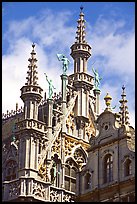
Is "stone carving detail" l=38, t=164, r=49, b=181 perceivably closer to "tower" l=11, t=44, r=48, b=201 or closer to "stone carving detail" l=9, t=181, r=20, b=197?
"tower" l=11, t=44, r=48, b=201

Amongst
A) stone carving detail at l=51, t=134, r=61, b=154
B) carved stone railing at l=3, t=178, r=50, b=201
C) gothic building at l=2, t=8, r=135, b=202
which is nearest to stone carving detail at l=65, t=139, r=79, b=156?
gothic building at l=2, t=8, r=135, b=202

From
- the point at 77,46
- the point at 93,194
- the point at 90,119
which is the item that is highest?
the point at 77,46

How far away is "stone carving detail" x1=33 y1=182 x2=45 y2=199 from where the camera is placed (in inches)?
1361

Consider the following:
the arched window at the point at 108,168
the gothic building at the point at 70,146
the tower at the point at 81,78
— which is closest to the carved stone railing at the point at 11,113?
the gothic building at the point at 70,146

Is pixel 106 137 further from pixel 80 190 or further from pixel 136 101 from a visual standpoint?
pixel 136 101

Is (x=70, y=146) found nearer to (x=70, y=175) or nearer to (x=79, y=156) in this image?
(x=79, y=156)

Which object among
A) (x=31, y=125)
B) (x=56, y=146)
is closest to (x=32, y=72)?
(x=31, y=125)

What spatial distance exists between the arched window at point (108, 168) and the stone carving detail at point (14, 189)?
4888 mm

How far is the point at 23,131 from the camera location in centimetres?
3581

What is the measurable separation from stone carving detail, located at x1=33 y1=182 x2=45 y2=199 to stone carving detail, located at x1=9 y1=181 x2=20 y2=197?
35.9 inches

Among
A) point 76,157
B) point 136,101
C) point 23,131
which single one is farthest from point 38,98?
point 136,101

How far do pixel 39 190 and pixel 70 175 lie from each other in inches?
150

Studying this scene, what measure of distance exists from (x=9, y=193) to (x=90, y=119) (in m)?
9.07

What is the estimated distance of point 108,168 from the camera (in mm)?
34281
